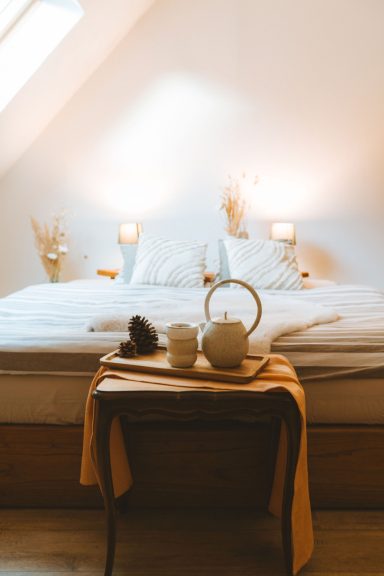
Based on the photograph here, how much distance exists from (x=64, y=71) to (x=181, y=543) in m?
3.26

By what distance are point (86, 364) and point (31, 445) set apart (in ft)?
1.05

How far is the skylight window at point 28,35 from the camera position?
306cm

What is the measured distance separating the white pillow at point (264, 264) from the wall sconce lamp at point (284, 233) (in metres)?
0.53

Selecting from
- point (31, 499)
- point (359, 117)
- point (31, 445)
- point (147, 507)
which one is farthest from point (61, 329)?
point (359, 117)

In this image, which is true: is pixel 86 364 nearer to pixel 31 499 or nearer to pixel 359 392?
pixel 31 499

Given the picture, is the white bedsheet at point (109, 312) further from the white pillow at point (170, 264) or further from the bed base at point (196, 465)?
the bed base at point (196, 465)


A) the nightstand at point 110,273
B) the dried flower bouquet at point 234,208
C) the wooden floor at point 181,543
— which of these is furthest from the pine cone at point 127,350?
the dried flower bouquet at point 234,208

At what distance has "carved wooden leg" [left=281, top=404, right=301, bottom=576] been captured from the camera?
1.18 meters

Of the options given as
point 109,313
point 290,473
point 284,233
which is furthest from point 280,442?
point 284,233

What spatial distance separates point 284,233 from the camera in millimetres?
3609

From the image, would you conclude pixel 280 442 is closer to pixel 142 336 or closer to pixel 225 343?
pixel 225 343

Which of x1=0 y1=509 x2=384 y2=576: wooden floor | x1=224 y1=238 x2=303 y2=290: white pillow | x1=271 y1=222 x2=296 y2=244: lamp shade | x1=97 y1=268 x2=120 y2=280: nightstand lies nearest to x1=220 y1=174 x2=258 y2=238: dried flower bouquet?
x1=271 y1=222 x2=296 y2=244: lamp shade

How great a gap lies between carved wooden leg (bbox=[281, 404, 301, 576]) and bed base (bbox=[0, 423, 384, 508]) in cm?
25

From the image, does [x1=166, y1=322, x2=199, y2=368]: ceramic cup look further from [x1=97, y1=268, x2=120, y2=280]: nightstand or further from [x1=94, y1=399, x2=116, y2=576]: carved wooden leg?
[x1=97, y1=268, x2=120, y2=280]: nightstand
